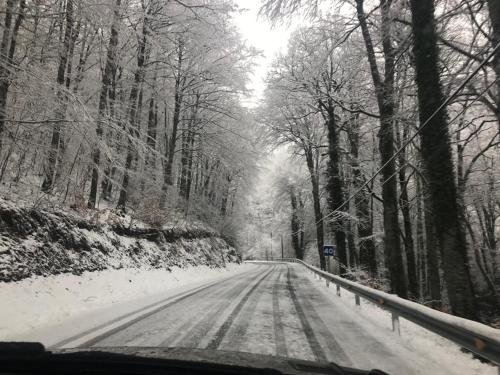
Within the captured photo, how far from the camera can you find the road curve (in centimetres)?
541

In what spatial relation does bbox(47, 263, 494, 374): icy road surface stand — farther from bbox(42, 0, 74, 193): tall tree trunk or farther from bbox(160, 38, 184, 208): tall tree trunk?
bbox(160, 38, 184, 208): tall tree trunk

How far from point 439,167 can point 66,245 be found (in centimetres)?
846

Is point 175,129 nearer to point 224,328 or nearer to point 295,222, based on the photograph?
point 224,328

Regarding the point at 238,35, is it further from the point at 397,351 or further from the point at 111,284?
the point at 397,351

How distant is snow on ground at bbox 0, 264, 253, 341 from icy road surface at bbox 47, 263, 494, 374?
2.51 ft

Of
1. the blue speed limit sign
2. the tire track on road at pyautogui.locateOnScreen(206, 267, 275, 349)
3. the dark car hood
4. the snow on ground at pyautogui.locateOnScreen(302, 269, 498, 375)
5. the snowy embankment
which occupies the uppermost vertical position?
the blue speed limit sign

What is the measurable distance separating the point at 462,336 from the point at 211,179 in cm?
3144

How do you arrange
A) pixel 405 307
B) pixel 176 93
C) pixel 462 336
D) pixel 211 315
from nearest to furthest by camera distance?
1. pixel 462 336
2. pixel 405 307
3. pixel 211 315
4. pixel 176 93

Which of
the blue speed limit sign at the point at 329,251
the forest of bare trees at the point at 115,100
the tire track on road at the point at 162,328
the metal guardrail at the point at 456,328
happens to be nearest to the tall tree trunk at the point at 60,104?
the forest of bare trees at the point at 115,100

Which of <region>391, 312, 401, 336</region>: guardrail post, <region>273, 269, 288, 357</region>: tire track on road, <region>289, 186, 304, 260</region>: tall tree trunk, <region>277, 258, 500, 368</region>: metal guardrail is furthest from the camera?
<region>289, 186, 304, 260</region>: tall tree trunk

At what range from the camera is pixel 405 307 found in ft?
20.1

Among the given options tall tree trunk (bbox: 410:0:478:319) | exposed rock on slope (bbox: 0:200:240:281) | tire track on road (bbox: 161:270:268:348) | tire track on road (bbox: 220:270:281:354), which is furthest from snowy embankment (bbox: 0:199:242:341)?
tall tree trunk (bbox: 410:0:478:319)

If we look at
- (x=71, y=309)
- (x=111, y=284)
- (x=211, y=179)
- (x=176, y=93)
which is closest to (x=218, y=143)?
(x=176, y=93)

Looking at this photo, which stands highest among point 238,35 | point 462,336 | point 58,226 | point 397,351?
point 238,35
